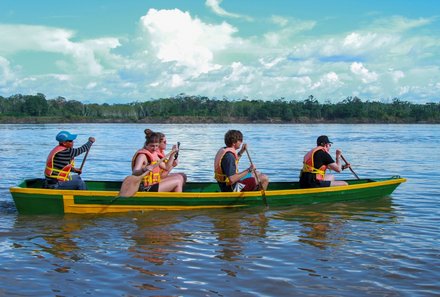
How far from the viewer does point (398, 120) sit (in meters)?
102

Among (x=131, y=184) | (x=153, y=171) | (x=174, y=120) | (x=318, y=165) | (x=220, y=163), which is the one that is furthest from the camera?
(x=174, y=120)

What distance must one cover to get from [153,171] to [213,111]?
113670mm

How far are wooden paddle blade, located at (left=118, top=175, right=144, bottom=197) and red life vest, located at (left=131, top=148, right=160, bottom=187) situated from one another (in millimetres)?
382

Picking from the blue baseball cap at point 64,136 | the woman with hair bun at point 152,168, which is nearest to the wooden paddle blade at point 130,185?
the woman with hair bun at point 152,168

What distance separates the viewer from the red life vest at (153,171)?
9.11 metres

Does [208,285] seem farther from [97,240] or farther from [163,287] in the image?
[97,240]

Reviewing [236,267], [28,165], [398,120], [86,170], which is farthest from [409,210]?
[398,120]

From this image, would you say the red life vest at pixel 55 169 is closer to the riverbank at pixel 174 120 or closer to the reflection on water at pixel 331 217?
the reflection on water at pixel 331 217

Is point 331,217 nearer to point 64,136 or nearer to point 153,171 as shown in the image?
point 153,171

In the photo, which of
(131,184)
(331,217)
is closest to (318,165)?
(331,217)

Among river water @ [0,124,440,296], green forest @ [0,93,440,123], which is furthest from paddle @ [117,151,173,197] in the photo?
green forest @ [0,93,440,123]

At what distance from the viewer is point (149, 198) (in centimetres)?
922

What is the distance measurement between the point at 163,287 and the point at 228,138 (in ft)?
14.0

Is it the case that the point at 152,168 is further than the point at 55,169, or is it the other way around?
the point at 55,169
